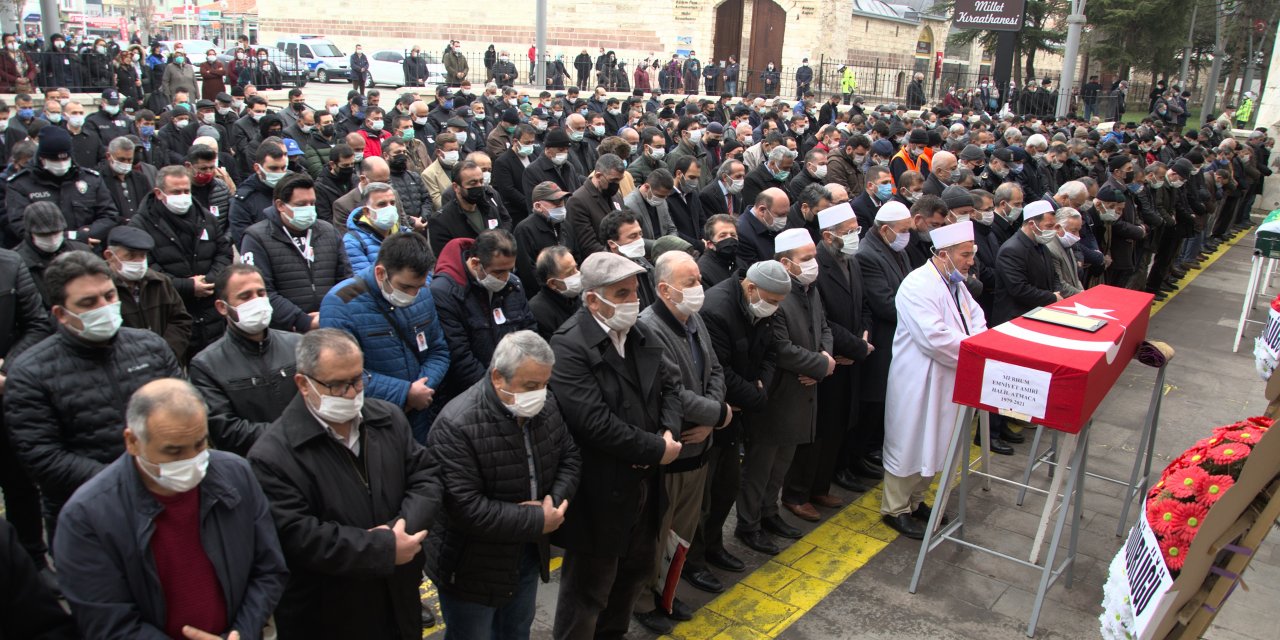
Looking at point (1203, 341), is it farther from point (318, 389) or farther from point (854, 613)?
point (318, 389)

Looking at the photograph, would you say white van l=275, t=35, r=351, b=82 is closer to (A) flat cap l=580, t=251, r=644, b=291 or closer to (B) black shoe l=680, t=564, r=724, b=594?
(B) black shoe l=680, t=564, r=724, b=594

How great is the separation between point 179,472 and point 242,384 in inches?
50.7

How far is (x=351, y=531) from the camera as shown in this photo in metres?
3.25

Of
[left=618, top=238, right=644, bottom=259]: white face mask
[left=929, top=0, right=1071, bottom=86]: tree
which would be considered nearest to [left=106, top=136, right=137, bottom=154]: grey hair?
[left=618, top=238, right=644, bottom=259]: white face mask

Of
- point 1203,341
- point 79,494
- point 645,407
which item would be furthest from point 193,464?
point 1203,341

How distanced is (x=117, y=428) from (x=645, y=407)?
2203 mm

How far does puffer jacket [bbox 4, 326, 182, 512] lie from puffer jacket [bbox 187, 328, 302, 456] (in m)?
0.26

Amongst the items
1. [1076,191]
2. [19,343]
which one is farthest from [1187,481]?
[19,343]

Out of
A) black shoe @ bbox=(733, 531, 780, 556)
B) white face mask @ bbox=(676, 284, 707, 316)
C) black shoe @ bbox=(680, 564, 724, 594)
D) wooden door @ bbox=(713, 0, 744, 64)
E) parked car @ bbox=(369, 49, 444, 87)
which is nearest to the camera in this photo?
white face mask @ bbox=(676, 284, 707, 316)

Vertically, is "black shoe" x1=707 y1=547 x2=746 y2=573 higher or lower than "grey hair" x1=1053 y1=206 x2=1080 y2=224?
lower

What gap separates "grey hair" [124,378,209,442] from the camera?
2.83 meters

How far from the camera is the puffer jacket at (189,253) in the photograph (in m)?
6.25

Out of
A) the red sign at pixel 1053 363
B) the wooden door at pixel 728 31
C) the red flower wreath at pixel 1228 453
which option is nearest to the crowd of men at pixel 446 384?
the red sign at pixel 1053 363

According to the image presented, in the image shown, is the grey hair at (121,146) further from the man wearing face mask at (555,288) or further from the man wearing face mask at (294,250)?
the man wearing face mask at (555,288)
